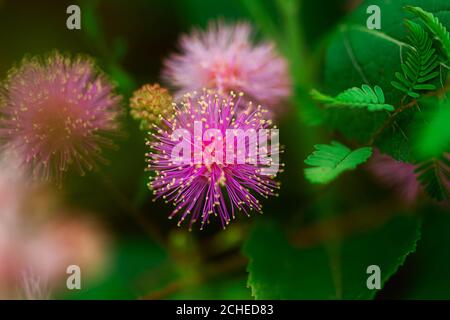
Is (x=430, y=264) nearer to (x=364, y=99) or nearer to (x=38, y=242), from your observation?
(x=364, y=99)

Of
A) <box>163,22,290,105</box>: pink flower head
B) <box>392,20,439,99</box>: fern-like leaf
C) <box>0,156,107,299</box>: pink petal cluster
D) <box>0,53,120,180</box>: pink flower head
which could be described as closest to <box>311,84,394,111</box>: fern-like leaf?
<box>392,20,439,99</box>: fern-like leaf

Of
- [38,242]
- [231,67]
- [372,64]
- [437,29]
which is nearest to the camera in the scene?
[437,29]

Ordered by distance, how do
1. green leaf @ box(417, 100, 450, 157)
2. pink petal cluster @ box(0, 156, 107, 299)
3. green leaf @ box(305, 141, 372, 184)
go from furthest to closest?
pink petal cluster @ box(0, 156, 107, 299) → green leaf @ box(305, 141, 372, 184) → green leaf @ box(417, 100, 450, 157)

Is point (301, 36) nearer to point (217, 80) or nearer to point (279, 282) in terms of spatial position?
point (217, 80)

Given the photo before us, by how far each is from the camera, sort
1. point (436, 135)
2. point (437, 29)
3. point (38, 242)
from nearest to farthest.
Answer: point (436, 135)
point (437, 29)
point (38, 242)

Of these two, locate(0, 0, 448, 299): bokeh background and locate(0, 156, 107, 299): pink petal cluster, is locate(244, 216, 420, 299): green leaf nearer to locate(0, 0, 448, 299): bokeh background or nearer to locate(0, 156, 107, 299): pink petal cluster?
locate(0, 0, 448, 299): bokeh background

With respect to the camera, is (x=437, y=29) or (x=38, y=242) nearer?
(x=437, y=29)

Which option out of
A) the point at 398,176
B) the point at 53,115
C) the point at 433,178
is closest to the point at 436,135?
the point at 433,178
